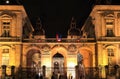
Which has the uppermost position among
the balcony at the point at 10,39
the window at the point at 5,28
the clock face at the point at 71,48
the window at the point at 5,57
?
the window at the point at 5,28

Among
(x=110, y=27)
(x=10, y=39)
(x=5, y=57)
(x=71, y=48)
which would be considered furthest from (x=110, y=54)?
(x=5, y=57)

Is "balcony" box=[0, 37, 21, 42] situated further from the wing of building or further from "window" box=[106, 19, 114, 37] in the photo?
"window" box=[106, 19, 114, 37]

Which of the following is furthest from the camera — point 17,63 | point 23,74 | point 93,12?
point 93,12

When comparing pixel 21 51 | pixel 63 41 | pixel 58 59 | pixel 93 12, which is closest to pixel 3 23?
pixel 21 51

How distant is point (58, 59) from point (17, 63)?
35060 mm

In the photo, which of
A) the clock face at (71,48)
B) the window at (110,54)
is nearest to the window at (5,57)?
the clock face at (71,48)

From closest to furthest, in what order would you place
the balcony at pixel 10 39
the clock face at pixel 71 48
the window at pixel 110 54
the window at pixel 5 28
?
the balcony at pixel 10 39 → the window at pixel 110 54 → the window at pixel 5 28 → the clock face at pixel 71 48

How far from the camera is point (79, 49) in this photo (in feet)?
199

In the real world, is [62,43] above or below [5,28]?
below

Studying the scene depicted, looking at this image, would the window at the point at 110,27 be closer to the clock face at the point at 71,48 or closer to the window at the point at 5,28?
the clock face at the point at 71,48

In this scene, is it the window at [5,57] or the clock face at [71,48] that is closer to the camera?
the window at [5,57]

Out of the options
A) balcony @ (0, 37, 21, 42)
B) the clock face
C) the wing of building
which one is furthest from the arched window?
the clock face

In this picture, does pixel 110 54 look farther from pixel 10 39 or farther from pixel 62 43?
pixel 10 39

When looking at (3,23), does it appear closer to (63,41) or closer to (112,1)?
(63,41)
